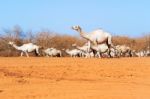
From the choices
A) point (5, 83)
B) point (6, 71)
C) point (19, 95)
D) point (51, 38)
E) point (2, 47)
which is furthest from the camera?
point (51, 38)

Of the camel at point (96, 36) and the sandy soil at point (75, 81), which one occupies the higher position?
the camel at point (96, 36)

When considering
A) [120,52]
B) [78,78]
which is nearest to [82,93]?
[78,78]

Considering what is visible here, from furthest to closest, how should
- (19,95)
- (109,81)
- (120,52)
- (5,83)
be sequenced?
(120,52) → (109,81) → (5,83) → (19,95)

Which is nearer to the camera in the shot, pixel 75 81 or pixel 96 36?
pixel 75 81

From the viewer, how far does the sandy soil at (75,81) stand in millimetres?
10102

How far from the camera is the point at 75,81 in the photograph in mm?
12508

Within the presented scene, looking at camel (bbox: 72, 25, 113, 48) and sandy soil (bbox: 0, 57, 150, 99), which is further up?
camel (bbox: 72, 25, 113, 48)

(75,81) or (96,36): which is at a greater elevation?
(96,36)

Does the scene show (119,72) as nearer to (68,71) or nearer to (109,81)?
(68,71)

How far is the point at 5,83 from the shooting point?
1185 cm

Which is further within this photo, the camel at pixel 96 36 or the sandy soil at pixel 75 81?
the camel at pixel 96 36

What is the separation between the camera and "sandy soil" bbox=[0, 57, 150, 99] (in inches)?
398

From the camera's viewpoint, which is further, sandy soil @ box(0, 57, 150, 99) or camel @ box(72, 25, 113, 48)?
camel @ box(72, 25, 113, 48)

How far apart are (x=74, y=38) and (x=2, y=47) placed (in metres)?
14.3
